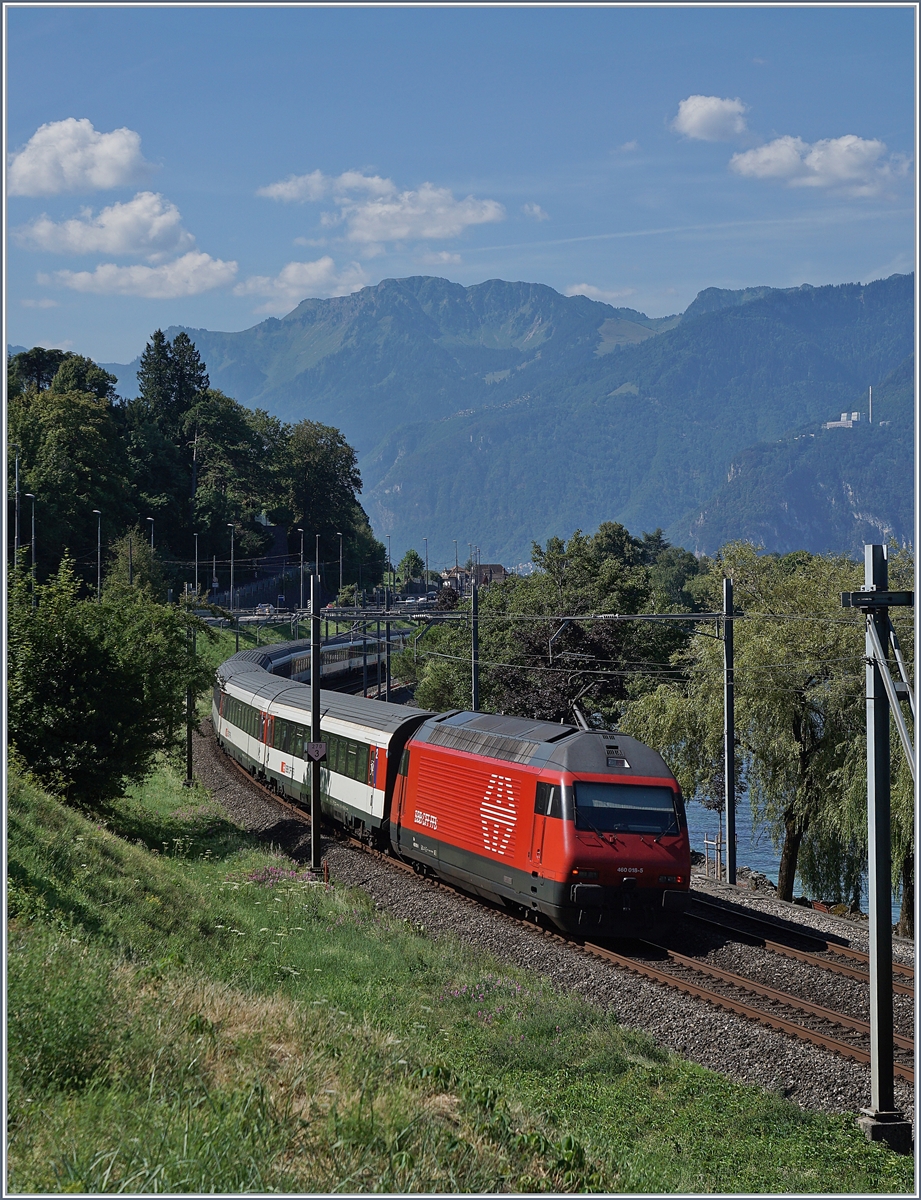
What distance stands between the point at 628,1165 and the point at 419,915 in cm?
1192

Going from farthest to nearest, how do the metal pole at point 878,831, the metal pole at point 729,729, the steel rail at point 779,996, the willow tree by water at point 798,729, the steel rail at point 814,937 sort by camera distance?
the willow tree by water at point 798,729 < the metal pole at point 729,729 < the steel rail at point 814,937 < the steel rail at point 779,996 < the metal pole at point 878,831

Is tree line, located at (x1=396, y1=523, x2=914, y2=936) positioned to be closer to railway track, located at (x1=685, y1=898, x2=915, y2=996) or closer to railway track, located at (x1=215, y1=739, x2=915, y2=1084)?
railway track, located at (x1=685, y1=898, x2=915, y2=996)

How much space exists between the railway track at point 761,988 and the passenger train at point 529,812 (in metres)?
0.66

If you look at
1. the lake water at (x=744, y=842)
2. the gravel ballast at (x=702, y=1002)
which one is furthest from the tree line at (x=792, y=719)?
the lake water at (x=744, y=842)

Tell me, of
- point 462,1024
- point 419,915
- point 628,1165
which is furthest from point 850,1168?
point 419,915

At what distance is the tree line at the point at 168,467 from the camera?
84812mm

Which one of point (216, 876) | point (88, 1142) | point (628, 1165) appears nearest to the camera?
point (88, 1142)

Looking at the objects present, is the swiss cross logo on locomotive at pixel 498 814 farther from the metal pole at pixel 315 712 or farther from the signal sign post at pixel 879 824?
the signal sign post at pixel 879 824

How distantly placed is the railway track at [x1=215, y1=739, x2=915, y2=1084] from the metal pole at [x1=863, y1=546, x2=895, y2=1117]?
1.31 m

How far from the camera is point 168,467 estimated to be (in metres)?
116

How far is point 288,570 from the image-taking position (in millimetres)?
129250

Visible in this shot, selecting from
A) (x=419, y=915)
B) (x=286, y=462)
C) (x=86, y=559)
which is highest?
(x=286, y=462)

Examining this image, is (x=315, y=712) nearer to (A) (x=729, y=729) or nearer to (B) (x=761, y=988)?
(A) (x=729, y=729)

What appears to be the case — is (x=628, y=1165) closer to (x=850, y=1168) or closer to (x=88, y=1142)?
(x=850, y=1168)
